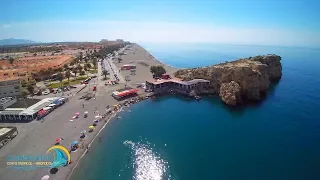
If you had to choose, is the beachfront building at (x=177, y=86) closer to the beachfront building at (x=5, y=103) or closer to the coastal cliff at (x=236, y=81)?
the coastal cliff at (x=236, y=81)

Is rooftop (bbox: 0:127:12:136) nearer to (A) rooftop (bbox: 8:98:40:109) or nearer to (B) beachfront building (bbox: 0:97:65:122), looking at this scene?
(B) beachfront building (bbox: 0:97:65:122)

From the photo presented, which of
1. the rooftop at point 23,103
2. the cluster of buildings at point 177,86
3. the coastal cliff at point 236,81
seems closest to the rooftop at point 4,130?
the rooftop at point 23,103

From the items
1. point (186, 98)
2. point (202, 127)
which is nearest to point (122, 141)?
point (202, 127)

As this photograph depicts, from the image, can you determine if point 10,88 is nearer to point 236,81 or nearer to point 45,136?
point 45,136

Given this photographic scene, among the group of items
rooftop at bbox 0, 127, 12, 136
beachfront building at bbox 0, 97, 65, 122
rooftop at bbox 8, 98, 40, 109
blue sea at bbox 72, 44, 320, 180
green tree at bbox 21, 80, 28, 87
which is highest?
green tree at bbox 21, 80, 28, 87

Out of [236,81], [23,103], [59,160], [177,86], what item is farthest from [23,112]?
[236,81]

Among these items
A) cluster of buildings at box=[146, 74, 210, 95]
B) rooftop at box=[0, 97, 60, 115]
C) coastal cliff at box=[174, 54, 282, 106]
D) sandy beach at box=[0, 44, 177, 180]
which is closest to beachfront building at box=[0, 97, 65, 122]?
rooftop at box=[0, 97, 60, 115]

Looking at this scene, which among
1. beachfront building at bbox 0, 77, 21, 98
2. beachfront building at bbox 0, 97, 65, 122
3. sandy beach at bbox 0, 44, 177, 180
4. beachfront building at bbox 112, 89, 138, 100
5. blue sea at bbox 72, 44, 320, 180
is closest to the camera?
sandy beach at bbox 0, 44, 177, 180
